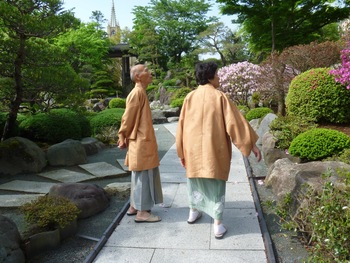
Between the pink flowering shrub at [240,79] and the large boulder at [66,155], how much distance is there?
8027 millimetres

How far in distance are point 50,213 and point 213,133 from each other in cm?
182

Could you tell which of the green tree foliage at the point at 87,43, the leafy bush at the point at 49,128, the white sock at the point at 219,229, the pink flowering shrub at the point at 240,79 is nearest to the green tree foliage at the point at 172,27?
the green tree foliage at the point at 87,43

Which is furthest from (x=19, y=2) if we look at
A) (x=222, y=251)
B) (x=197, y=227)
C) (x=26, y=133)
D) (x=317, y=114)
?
(x=317, y=114)

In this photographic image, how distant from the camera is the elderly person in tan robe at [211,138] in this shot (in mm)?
3287

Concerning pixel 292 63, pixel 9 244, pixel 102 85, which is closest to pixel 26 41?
pixel 9 244

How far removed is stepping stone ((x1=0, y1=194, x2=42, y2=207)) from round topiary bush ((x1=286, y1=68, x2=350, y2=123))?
584cm

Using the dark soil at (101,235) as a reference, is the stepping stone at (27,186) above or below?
above

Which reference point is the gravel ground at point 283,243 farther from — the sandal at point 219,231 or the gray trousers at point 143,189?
the gray trousers at point 143,189

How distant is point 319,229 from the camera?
8.31ft

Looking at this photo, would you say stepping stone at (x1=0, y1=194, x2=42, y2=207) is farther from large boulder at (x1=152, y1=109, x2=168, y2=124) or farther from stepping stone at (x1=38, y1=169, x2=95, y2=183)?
large boulder at (x1=152, y1=109, x2=168, y2=124)

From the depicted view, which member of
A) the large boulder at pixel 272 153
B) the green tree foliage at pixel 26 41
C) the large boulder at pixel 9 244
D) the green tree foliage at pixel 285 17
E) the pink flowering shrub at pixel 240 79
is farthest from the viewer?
the green tree foliage at pixel 285 17

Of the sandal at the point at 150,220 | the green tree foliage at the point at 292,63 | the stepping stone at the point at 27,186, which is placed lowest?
the sandal at the point at 150,220

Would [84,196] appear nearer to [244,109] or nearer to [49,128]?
[49,128]

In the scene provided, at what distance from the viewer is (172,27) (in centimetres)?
3095
